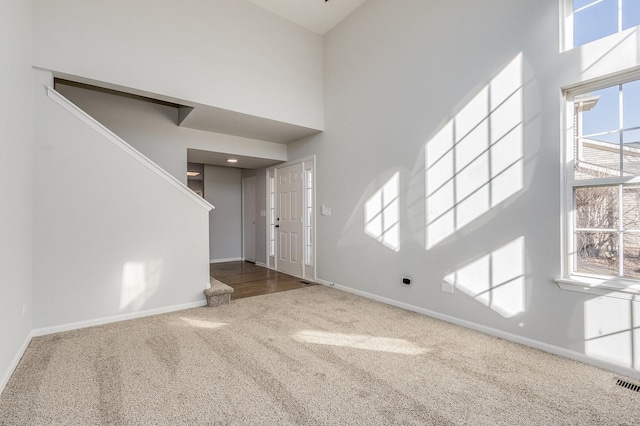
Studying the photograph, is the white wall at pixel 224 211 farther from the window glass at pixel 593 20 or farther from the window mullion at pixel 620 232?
the window mullion at pixel 620 232

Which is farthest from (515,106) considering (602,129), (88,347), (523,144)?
(88,347)

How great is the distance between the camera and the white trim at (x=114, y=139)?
282cm

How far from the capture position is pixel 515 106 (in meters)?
2.59

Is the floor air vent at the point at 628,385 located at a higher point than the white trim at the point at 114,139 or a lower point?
lower

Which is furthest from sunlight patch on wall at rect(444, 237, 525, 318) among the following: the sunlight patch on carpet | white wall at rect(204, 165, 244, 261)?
white wall at rect(204, 165, 244, 261)

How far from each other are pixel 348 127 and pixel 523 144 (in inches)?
90.0

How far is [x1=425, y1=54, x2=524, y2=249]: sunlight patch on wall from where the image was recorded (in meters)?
2.60

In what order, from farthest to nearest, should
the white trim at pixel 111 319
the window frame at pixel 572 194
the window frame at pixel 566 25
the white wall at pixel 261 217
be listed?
the white wall at pixel 261 217
the white trim at pixel 111 319
the window frame at pixel 566 25
the window frame at pixel 572 194

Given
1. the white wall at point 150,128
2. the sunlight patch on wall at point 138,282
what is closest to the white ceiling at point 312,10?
the white wall at point 150,128

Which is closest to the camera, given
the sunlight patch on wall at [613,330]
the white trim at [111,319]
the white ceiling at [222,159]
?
the sunlight patch on wall at [613,330]

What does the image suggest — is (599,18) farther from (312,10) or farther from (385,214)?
(312,10)

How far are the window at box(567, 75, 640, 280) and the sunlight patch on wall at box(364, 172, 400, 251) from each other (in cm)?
165

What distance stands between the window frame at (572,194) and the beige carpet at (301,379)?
1.96 feet

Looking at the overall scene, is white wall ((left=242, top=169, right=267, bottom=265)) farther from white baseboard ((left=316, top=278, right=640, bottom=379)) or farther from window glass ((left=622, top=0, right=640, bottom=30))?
window glass ((left=622, top=0, right=640, bottom=30))
